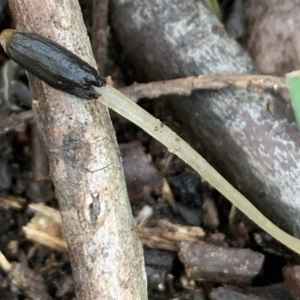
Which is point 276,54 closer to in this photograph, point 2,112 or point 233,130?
point 233,130

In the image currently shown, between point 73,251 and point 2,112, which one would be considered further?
point 2,112

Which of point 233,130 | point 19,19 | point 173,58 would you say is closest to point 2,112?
point 19,19

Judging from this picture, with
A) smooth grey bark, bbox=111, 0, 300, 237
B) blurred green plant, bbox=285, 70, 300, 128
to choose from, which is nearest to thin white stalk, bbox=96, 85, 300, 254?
smooth grey bark, bbox=111, 0, 300, 237

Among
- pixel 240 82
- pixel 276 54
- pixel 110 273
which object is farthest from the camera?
pixel 276 54

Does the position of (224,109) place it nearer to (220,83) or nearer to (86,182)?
A: (220,83)

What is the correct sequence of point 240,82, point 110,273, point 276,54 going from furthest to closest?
point 276,54, point 240,82, point 110,273

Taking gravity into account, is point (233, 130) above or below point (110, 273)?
above
